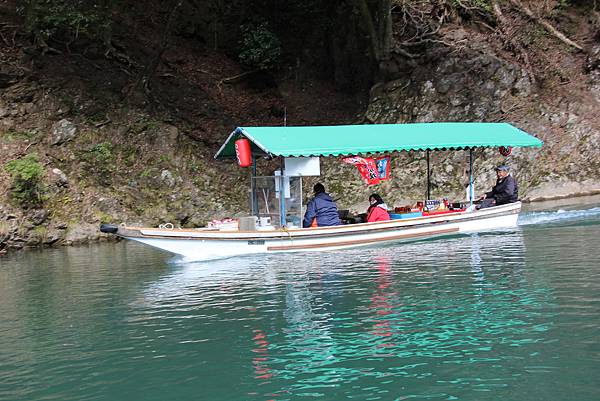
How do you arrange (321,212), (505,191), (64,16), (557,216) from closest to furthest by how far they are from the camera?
(321,212) → (505,191) → (557,216) → (64,16)

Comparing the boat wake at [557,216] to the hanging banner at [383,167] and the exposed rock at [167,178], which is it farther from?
the exposed rock at [167,178]

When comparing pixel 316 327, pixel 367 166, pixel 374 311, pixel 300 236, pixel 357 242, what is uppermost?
pixel 367 166

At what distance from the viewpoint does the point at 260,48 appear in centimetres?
3259

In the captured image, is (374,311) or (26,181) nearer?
(374,311)

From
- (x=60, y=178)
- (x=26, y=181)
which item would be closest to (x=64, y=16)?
(x=60, y=178)

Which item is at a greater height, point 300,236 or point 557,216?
point 557,216

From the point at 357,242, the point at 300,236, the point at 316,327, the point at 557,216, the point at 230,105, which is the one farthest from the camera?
the point at 230,105

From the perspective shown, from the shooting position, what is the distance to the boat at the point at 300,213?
16.0 m

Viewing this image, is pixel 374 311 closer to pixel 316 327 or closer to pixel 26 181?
pixel 316 327

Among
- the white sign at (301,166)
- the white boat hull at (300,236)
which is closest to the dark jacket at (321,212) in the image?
the white boat hull at (300,236)

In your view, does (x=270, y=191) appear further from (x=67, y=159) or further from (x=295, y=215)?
(x=67, y=159)

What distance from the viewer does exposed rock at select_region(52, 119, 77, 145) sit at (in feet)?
81.0

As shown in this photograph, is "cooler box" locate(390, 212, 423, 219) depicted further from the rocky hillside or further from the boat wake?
the rocky hillside

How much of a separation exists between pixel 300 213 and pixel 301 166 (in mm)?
1252
